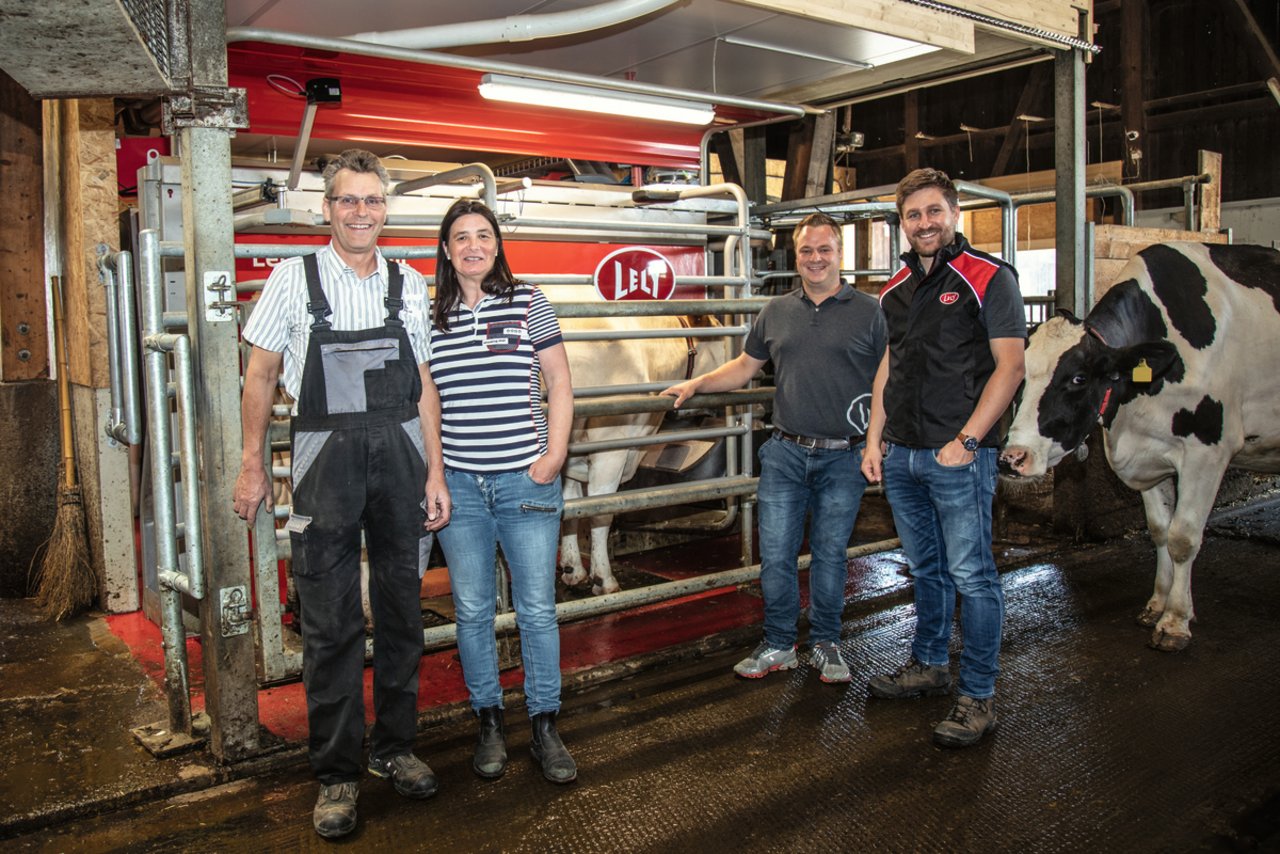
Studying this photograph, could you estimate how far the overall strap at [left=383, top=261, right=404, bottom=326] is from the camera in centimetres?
302

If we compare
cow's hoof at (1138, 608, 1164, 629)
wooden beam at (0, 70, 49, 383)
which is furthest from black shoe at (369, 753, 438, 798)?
wooden beam at (0, 70, 49, 383)

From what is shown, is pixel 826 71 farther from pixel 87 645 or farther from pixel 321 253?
pixel 87 645

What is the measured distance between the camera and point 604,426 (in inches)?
229

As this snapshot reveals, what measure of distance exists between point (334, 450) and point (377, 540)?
0.34m

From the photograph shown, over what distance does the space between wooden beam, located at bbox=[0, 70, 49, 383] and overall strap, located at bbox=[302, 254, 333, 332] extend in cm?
405

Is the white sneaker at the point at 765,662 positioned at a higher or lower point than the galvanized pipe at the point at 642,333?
lower

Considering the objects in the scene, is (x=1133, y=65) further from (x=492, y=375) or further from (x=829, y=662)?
(x=492, y=375)

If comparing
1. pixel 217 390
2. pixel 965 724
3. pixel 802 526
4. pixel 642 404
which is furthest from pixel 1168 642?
pixel 217 390

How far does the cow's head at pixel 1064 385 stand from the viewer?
4367 mm

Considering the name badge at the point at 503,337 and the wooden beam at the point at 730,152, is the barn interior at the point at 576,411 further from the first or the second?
the name badge at the point at 503,337

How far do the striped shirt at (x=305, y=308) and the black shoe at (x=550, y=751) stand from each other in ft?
4.09

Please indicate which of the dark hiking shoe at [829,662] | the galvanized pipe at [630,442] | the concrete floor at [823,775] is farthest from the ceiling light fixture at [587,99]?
the dark hiking shoe at [829,662]

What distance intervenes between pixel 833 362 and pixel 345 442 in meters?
1.89

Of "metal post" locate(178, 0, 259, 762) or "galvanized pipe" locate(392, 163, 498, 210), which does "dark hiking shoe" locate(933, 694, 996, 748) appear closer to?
"metal post" locate(178, 0, 259, 762)
